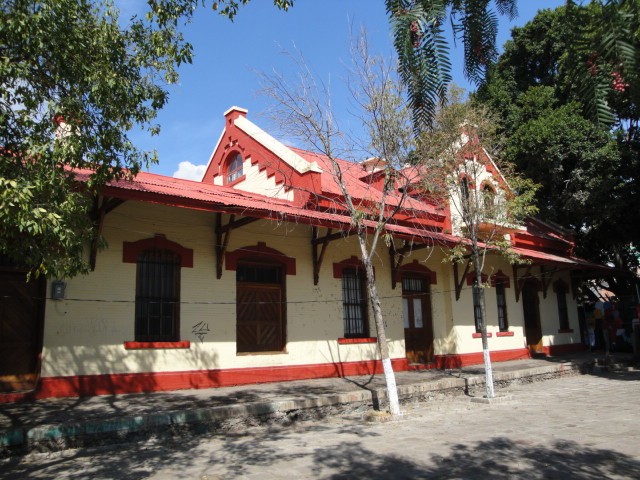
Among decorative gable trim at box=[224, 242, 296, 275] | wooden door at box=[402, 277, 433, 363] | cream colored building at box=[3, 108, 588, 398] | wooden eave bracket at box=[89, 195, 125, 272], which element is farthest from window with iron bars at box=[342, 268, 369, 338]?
wooden eave bracket at box=[89, 195, 125, 272]

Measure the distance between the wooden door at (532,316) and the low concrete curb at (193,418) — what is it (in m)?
8.13

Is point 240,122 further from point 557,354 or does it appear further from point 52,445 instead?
point 557,354

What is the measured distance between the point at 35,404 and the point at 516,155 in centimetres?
1668

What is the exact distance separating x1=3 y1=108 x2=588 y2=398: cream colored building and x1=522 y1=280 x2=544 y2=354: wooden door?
5.21ft

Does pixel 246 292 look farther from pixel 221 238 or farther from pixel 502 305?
pixel 502 305

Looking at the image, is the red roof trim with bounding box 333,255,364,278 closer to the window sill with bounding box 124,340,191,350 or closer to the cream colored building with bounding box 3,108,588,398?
the cream colored building with bounding box 3,108,588,398

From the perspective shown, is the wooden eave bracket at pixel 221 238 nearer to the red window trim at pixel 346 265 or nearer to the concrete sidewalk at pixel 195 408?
the concrete sidewalk at pixel 195 408

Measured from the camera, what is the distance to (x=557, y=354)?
66.1 feet

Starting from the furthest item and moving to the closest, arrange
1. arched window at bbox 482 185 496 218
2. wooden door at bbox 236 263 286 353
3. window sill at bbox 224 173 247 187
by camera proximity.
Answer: window sill at bbox 224 173 247 187, arched window at bbox 482 185 496 218, wooden door at bbox 236 263 286 353

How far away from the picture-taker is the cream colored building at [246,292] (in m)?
9.57

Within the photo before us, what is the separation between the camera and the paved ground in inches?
235

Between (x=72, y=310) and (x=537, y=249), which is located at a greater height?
(x=537, y=249)

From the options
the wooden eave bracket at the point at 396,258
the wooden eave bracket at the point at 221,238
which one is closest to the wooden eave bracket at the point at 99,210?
the wooden eave bracket at the point at 221,238

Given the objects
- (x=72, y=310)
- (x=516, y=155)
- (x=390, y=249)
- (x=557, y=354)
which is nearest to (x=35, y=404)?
(x=72, y=310)
